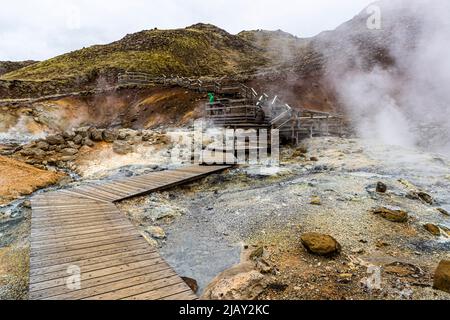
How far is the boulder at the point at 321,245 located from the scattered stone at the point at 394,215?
164 cm

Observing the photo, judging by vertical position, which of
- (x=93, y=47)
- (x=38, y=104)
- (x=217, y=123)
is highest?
(x=93, y=47)

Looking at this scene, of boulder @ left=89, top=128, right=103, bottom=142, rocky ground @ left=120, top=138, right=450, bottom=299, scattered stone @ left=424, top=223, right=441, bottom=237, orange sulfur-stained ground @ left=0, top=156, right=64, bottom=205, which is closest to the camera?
rocky ground @ left=120, top=138, right=450, bottom=299

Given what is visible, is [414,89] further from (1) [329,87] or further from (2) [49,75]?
(2) [49,75]

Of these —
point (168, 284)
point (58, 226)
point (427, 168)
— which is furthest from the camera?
point (427, 168)

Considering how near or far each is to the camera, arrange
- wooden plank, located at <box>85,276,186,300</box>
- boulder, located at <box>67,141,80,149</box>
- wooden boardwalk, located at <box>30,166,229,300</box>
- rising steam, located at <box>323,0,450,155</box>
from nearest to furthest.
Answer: wooden plank, located at <box>85,276,186,300</box>, wooden boardwalk, located at <box>30,166,229,300</box>, boulder, located at <box>67,141,80,149</box>, rising steam, located at <box>323,0,450,155</box>

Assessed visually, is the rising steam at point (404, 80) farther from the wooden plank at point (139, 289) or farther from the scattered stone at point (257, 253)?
the wooden plank at point (139, 289)

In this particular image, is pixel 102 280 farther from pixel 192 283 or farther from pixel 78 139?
pixel 78 139

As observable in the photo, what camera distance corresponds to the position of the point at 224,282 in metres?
3.72

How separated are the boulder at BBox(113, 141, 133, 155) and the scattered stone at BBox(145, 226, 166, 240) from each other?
717 centimetres

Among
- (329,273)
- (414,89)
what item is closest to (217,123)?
(329,273)

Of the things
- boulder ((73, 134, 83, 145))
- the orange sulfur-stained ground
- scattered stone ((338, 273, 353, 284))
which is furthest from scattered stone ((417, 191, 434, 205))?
boulder ((73, 134, 83, 145))

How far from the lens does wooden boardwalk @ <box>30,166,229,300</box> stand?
337 cm

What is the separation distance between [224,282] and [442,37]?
3370 cm

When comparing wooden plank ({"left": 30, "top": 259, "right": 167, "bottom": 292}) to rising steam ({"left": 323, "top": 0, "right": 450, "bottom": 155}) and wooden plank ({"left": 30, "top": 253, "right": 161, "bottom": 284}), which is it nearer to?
wooden plank ({"left": 30, "top": 253, "right": 161, "bottom": 284})
